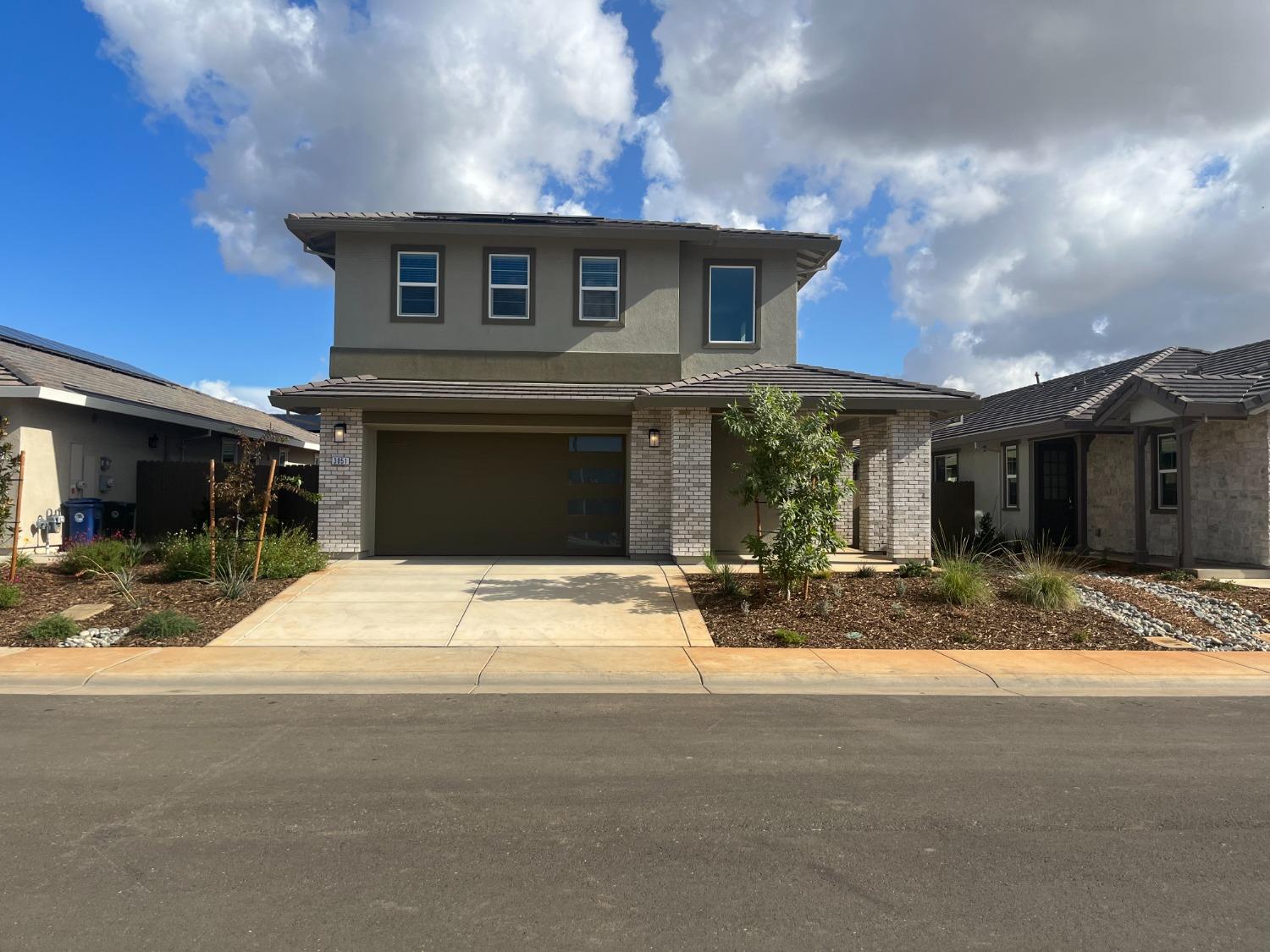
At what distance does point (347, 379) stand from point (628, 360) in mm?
5336

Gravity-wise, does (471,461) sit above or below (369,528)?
above

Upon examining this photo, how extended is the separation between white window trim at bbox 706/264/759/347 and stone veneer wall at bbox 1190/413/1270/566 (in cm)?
Result: 832

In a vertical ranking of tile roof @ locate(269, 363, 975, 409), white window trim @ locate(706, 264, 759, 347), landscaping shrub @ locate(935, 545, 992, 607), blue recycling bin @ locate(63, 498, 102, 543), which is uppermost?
white window trim @ locate(706, 264, 759, 347)

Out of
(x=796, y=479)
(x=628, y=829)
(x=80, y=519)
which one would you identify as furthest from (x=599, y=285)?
(x=628, y=829)

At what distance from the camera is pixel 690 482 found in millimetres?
14586

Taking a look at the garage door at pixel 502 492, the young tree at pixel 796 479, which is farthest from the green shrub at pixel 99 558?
the young tree at pixel 796 479

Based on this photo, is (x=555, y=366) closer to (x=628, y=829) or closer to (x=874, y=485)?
(x=874, y=485)

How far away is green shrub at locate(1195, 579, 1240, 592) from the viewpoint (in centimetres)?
1269

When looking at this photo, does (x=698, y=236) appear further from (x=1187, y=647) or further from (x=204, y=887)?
(x=204, y=887)

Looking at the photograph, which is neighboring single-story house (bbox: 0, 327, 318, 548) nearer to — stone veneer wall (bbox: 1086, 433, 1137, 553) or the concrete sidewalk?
the concrete sidewalk

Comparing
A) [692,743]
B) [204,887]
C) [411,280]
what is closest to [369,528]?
[411,280]

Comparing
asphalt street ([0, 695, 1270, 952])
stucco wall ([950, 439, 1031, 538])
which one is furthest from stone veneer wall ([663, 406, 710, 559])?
stucco wall ([950, 439, 1031, 538])

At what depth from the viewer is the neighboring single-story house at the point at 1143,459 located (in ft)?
46.5

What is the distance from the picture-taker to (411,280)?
16.6 meters
